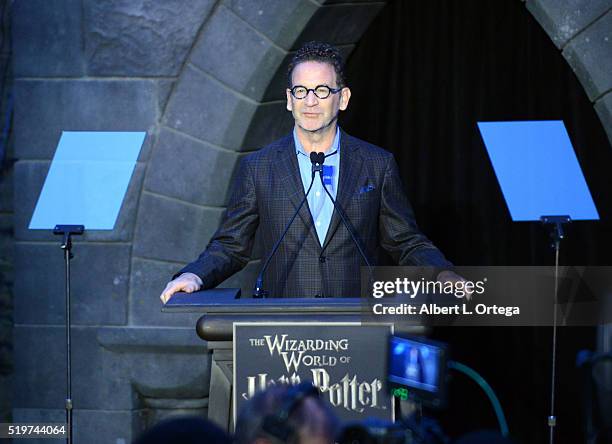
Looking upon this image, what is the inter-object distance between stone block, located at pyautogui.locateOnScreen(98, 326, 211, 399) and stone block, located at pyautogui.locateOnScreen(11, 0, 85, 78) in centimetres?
141

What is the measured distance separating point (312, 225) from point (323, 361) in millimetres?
852

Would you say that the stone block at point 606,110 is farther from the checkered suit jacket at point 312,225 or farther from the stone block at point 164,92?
the stone block at point 164,92

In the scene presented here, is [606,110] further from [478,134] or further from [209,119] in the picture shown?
[209,119]

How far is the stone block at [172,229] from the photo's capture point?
17.8 feet

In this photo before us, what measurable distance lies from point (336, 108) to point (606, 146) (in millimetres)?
2014

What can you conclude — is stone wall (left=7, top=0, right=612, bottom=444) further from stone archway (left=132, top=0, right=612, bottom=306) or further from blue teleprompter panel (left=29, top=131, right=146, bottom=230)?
blue teleprompter panel (left=29, top=131, right=146, bottom=230)

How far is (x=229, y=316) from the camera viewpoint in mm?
3377

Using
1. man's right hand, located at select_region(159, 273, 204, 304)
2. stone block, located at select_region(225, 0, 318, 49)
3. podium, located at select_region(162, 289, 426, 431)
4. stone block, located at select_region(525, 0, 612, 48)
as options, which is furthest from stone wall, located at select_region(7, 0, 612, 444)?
podium, located at select_region(162, 289, 426, 431)

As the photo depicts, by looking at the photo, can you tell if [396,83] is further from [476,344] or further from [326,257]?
[326,257]

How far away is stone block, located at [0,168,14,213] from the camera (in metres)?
5.79

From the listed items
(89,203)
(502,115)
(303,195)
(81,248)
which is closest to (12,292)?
(81,248)

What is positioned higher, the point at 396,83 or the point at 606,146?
the point at 396,83

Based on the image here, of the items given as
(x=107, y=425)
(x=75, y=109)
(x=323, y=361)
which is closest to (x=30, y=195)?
(x=75, y=109)

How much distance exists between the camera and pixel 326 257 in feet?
13.4
